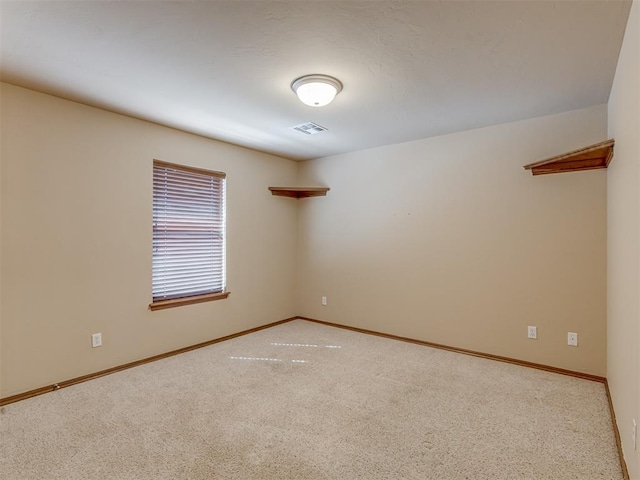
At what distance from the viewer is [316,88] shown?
2.46 metres

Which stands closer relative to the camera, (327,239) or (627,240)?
(627,240)

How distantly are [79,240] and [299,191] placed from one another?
106 inches

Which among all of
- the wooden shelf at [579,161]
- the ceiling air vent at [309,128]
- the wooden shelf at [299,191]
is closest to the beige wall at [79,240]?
the wooden shelf at [299,191]

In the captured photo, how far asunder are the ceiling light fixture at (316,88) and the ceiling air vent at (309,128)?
876 mm

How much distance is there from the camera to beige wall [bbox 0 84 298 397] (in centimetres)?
260

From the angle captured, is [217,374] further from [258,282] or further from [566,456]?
[566,456]

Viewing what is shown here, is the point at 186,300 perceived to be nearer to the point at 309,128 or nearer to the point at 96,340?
the point at 96,340

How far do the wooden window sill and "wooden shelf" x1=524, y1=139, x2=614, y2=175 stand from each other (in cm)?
343

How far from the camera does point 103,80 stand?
2486 mm

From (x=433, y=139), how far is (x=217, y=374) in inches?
129

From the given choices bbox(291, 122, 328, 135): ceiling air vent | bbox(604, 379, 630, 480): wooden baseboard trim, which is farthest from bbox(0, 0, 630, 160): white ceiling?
bbox(604, 379, 630, 480): wooden baseboard trim

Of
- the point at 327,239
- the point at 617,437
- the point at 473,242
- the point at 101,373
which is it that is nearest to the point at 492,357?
the point at 473,242

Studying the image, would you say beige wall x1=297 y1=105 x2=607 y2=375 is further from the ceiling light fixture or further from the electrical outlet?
the electrical outlet

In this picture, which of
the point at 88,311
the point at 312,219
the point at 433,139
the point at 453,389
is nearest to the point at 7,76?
the point at 88,311
